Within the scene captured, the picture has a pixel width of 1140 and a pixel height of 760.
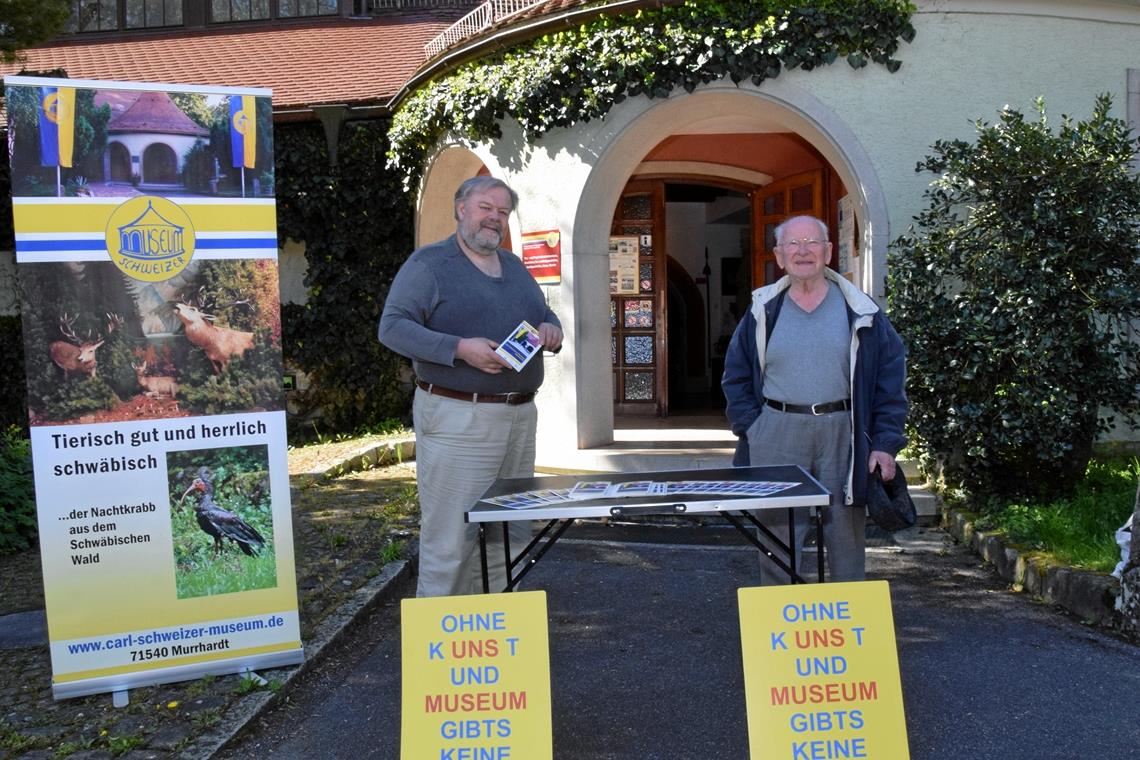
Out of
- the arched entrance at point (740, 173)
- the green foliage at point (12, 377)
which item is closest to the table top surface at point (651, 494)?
the arched entrance at point (740, 173)

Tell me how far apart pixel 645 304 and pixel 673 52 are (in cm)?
385

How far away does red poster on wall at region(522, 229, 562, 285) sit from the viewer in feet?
28.5

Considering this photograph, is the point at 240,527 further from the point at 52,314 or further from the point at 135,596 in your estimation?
the point at 52,314

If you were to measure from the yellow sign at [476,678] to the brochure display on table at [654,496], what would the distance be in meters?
0.29

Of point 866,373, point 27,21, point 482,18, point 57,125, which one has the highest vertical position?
point 482,18

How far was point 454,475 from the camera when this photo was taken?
4.18m

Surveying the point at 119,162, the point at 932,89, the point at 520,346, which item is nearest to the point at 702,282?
the point at 932,89

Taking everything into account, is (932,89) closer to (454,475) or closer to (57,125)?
(454,475)

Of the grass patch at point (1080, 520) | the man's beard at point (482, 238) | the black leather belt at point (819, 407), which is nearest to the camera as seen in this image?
the black leather belt at point (819, 407)

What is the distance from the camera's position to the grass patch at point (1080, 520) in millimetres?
5598

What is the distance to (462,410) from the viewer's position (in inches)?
164

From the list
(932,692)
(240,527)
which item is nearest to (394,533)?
(240,527)

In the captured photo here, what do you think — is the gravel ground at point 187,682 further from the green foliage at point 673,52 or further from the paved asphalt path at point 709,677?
the green foliage at point 673,52

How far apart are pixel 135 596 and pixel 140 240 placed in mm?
1419
